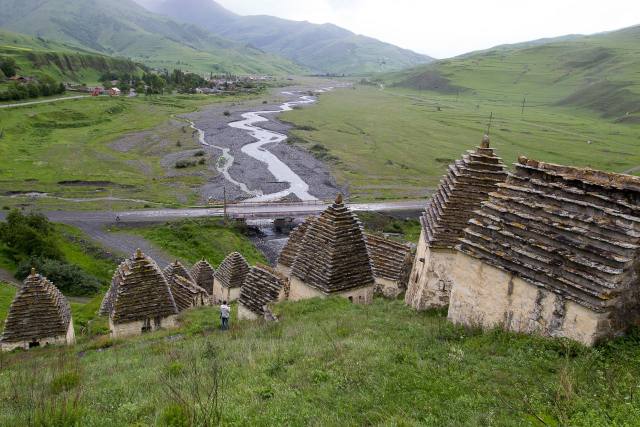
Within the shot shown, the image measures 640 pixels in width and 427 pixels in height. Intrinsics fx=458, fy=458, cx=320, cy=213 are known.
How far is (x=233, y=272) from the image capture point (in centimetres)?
2722

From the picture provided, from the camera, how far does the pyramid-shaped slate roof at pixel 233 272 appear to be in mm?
27125

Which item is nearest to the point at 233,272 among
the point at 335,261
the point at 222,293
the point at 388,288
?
the point at 222,293

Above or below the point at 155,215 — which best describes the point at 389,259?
above

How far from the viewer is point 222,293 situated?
2756cm

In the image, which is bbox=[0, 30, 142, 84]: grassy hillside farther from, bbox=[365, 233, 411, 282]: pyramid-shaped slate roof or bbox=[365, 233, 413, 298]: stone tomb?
bbox=[365, 233, 413, 298]: stone tomb

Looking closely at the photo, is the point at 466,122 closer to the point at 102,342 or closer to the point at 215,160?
the point at 215,160

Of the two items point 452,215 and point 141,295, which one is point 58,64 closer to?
point 141,295

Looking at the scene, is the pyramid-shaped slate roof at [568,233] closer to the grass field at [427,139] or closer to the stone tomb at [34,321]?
the stone tomb at [34,321]

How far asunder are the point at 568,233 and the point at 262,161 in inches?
3270

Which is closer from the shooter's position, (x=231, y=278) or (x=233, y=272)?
(x=231, y=278)

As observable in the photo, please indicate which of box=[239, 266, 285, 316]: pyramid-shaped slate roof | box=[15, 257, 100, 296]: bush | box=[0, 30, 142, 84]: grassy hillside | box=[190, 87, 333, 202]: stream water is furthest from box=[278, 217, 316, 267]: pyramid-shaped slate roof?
box=[0, 30, 142, 84]: grassy hillside

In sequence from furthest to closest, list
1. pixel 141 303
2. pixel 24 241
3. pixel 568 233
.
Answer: pixel 24 241, pixel 141 303, pixel 568 233

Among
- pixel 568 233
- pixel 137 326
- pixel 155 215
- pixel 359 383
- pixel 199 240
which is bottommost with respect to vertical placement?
pixel 199 240

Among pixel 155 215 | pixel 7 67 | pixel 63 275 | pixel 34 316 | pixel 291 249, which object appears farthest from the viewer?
pixel 7 67
